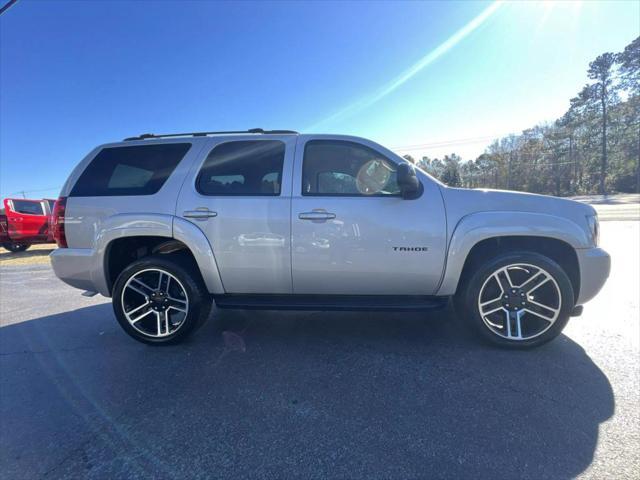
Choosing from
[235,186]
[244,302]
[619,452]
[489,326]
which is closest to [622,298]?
[489,326]

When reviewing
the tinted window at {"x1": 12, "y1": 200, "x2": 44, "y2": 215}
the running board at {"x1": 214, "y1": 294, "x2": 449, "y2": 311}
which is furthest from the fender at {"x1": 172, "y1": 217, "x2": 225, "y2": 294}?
the tinted window at {"x1": 12, "y1": 200, "x2": 44, "y2": 215}

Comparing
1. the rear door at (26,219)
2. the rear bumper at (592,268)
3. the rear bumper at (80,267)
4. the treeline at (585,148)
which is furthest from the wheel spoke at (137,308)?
the treeline at (585,148)

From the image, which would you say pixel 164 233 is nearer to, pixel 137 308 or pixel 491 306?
pixel 137 308

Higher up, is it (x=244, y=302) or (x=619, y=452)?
(x=244, y=302)

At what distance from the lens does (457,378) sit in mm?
2346

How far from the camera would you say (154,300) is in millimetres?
3027

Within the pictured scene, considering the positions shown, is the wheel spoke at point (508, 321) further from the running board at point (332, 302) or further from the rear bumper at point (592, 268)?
the rear bumper at point (592, 268)

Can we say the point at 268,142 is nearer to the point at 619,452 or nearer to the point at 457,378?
the point at 457,378

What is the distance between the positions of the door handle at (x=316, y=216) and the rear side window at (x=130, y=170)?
4.71 feet

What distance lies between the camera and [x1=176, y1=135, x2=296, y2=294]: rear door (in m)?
2.78

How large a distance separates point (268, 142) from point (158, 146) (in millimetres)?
1186

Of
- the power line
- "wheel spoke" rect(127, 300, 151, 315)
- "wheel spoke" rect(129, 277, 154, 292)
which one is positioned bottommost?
"wheel spoke" rect(127, 300, 151, 315)

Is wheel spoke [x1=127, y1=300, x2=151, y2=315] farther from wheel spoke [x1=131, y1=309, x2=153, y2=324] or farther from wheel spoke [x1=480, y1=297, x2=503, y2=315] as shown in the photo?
wheel spoke [x1=480, y1=297, x2=503, y2=315]

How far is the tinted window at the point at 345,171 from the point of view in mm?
2865
